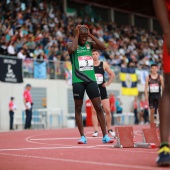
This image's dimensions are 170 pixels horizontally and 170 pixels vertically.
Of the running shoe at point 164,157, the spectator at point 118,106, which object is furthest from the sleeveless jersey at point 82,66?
the spectator at point 118,106

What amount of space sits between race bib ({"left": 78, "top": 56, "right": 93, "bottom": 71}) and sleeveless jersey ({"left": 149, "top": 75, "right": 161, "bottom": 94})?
5.14 metres

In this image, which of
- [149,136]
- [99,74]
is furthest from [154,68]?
[149,136]

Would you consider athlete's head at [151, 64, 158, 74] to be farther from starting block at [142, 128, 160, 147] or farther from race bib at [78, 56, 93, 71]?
starting block at [142, 128, 160, 147]

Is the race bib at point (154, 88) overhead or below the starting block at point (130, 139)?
overhead

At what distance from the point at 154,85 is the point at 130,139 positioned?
6.13 m

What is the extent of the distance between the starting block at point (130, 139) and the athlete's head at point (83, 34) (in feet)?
6.97

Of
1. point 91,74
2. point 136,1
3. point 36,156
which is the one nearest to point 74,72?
point 91,74

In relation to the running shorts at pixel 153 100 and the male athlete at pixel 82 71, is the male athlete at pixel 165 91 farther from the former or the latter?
the running shorts at pixel 153 100

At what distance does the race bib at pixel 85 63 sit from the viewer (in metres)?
8.69

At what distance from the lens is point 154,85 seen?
13.5 metres

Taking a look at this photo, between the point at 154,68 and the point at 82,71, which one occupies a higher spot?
the point at 154,68

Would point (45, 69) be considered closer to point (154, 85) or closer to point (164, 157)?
point (154, 85)

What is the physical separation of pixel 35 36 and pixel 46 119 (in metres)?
5.22

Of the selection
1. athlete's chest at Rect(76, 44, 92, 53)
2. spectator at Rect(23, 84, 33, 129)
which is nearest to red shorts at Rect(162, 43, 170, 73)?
athlete's chest at Rect(76, 44, 92, 53)
